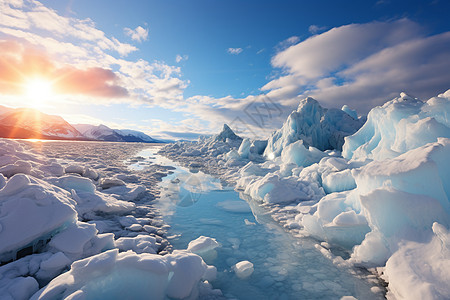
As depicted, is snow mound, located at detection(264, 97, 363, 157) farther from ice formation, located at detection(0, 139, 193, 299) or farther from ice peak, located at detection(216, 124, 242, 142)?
ice formation, located at detection(0, 139, 193, 299)

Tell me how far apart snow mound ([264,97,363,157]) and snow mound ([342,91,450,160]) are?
426 inches

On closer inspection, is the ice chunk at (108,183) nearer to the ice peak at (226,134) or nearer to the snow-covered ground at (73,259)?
the snow-covered ground at (73,259)

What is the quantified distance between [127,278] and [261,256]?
110 inches

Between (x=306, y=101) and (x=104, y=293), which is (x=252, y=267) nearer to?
(x=104, y=293)

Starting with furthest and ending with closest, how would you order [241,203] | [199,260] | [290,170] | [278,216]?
[290,170]
[241,203]
[278,216]
[199,260]

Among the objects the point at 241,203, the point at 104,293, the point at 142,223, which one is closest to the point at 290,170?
the point at 241,203

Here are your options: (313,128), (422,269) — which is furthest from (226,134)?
(422,269)

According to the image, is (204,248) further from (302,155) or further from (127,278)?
(302,155)

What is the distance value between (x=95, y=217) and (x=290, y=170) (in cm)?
1030

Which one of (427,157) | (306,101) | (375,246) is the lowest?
(375,246)

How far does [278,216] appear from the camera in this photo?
6.93 meters

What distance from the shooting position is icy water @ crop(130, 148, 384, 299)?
335 centimetres

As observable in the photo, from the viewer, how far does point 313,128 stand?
22.3 meters

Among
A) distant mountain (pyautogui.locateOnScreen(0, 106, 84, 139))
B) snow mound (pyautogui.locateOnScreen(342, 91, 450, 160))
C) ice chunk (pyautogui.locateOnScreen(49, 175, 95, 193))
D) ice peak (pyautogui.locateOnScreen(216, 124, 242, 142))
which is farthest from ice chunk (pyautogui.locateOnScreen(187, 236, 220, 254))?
distant mountain (pyautogui.locateOnScreen(0, 106, 84, 139))
